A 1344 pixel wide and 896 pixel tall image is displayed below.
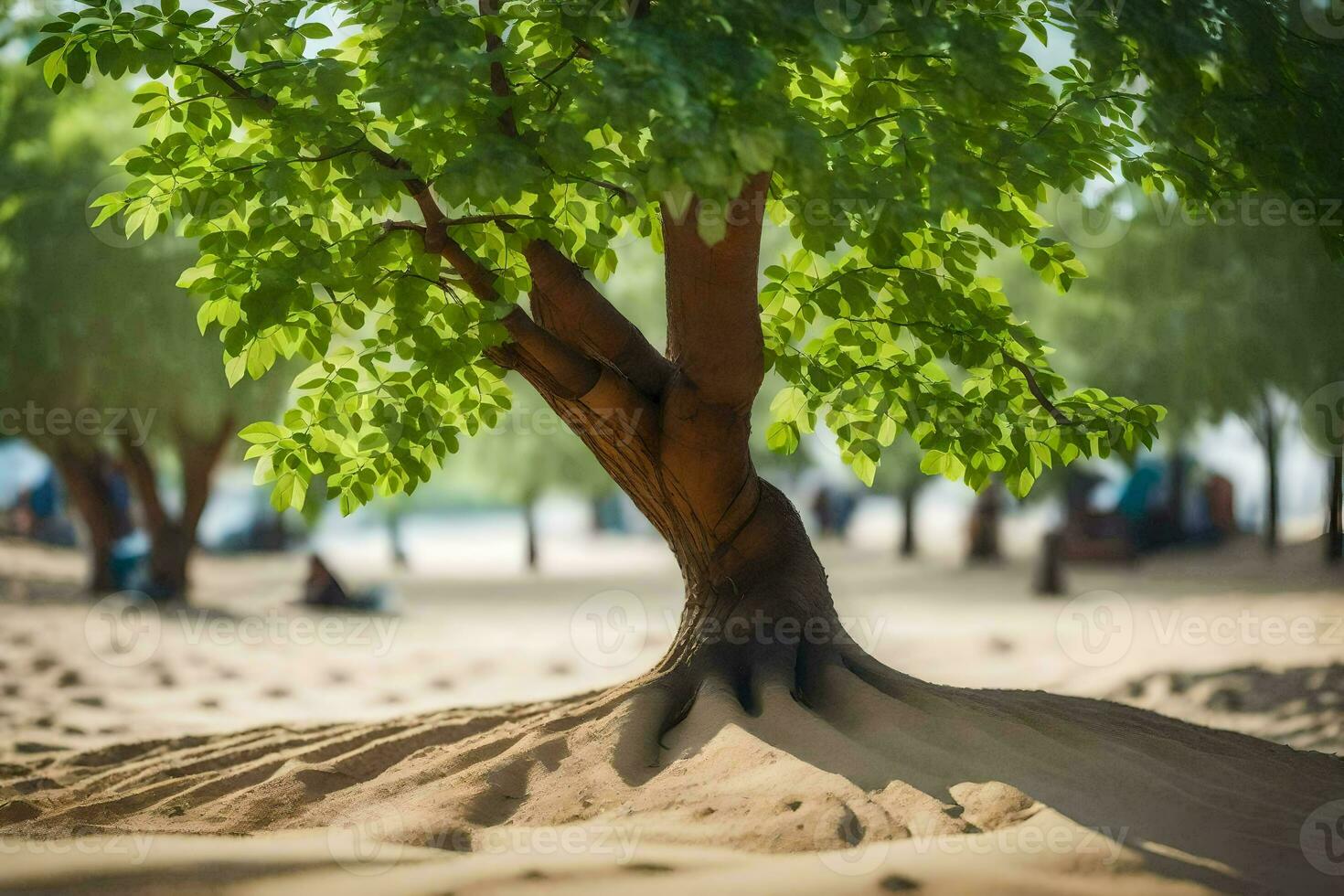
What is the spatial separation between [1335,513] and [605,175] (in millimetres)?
14113

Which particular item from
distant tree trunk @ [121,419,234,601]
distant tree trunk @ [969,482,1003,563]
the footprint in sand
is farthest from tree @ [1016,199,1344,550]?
distant tree trunk @ [121,419,234,601]

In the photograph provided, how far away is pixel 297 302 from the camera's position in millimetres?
4496

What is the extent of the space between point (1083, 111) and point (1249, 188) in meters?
0.81

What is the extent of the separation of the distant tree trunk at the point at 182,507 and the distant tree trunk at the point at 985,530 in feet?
51.1

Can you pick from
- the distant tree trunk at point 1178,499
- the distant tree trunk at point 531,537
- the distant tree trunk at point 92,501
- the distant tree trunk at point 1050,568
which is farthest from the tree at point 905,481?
the distant tree trunk at point 92,501

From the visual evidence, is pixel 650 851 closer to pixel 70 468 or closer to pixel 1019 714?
pixel 1019 714

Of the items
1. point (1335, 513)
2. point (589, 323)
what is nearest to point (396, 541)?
point (1335, 513)

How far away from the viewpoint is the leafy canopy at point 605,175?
391cm

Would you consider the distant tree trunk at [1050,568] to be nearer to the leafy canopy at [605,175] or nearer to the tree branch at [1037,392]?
the leafy canopy at [605,175]

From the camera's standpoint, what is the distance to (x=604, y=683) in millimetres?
11203

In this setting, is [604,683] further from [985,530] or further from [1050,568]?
[985,530]

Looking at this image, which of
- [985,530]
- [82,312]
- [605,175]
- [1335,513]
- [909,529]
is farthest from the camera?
[909,529]

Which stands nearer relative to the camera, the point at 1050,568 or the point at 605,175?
the point at 605,175

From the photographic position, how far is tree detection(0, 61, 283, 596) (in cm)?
1484
